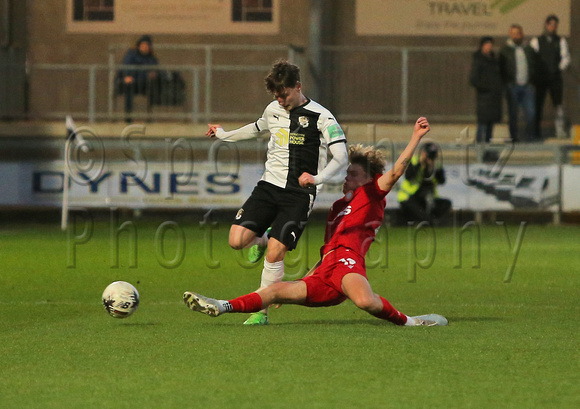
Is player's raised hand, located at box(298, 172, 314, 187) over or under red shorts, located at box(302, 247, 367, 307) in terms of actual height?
over

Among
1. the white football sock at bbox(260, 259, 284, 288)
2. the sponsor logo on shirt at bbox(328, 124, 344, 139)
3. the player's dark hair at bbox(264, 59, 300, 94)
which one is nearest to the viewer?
the player's dark hair at bbox(264, 59, 300, 94)

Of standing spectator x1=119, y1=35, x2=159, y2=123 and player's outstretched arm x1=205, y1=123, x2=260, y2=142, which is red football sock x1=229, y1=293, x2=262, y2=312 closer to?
player's outstretched arm x1=205, y1=123, x2=260, y2=142

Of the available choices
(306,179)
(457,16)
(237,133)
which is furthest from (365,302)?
(457,16)

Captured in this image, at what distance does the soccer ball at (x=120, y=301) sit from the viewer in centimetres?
841

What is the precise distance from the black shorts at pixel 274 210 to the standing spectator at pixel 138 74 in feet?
37.0

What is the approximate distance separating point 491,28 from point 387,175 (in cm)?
1547

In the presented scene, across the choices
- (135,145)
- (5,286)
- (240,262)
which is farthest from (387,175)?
(135,145)

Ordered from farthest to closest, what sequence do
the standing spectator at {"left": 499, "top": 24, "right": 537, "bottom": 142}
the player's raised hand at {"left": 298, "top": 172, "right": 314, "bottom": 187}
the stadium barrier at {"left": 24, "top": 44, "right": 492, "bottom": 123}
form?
the stadium barrier at {"left": 24, "top": 44, "right": 492, "bottom": 123} → the standing spectator at {"left": 499, "top": 24, "right": 537, "bottom": 142} → the player's raised hand at {"left": 298, "top": 172, "right": 314, "bottom": 187}

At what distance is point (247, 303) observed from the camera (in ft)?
26.2

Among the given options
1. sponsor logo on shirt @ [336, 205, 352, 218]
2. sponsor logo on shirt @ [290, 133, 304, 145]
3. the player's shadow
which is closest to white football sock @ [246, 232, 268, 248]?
the player's shadow

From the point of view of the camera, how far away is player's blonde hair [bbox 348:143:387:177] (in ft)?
27.4

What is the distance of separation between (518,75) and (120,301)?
12.8 meters

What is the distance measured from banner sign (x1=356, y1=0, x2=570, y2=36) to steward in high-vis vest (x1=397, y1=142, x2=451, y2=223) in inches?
207

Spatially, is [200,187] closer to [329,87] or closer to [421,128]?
[329,87]
